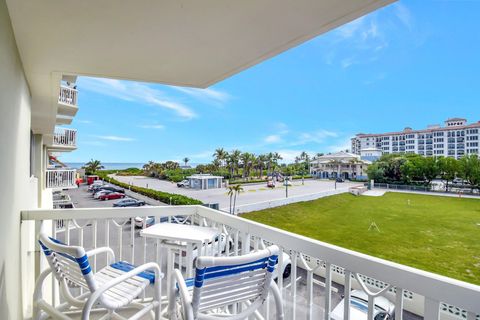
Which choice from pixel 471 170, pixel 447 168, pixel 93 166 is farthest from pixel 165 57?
pixel 93 166

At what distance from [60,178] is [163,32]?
752cm

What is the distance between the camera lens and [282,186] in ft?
68.3

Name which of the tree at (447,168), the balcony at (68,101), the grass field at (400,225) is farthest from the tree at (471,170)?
the balcony at (68,101)

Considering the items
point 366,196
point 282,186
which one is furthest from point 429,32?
point 282,186

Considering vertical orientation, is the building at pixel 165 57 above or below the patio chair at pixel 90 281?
above

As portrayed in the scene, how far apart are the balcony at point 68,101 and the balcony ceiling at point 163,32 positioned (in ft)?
11.5

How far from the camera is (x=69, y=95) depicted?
5.13 m

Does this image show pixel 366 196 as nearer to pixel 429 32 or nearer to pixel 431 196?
pixel 431 196

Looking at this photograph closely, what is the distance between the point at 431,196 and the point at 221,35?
1053 cm

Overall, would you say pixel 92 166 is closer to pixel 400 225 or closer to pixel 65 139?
pixel 65 139

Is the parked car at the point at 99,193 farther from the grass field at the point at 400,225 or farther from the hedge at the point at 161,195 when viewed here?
the grass field at the point at 400,225

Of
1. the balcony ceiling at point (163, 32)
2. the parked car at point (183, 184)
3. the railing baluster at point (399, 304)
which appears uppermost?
the balcony ceiling at point (163, 32)

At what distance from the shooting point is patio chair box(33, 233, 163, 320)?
118 centimetres

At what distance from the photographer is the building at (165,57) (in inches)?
41.0
